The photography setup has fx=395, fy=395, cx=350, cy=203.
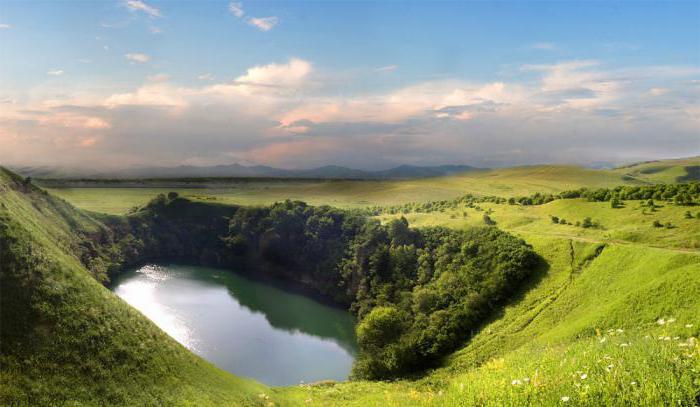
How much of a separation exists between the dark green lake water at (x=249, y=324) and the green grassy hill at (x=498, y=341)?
76.4 ft

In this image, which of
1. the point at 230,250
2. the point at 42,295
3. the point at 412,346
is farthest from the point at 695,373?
the point at 230,250

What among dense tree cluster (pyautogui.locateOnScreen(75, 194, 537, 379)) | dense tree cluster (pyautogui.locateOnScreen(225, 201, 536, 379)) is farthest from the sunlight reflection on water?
dense tree cluster (pyautogui.locateOnScreen(225, 201, 536, 379))

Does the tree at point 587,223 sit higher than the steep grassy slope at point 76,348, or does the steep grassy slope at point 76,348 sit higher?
the tree at point 587,223

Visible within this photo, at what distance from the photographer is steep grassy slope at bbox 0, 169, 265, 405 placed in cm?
2242

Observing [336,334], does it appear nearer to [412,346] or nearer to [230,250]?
[412,346]

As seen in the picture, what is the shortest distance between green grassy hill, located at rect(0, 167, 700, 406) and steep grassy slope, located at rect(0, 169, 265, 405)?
93 millimetres

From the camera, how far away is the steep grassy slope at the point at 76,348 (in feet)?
73.6

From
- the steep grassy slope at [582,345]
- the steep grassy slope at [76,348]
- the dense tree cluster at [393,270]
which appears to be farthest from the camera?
the dense tree cluster at [393,270]

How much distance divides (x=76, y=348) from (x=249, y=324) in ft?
220

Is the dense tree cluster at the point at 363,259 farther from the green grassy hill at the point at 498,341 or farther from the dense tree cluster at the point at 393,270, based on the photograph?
the green grassy hill at the point at 498,341

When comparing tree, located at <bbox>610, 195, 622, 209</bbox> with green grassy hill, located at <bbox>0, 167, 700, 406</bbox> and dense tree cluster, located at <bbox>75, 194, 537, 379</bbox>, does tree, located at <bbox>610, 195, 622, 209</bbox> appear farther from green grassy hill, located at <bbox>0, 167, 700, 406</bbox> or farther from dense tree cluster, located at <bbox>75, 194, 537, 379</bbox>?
dense tree cluster, located at <bbox>75, 194, 537, 379</bbox>

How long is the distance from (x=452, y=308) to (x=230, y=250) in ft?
362

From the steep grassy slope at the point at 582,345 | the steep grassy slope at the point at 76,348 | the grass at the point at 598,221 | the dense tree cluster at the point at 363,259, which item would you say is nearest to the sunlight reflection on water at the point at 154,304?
the dense tree cluster at the point at 363,259

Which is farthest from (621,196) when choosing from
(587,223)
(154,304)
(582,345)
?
(154,304)
